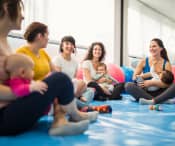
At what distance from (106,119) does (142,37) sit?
5.58 m

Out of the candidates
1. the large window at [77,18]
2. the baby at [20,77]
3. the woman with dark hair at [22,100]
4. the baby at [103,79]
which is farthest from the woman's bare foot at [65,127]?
the large window at [77,18]

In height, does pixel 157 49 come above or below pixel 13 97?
above

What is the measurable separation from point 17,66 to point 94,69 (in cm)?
233

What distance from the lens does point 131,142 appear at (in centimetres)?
144

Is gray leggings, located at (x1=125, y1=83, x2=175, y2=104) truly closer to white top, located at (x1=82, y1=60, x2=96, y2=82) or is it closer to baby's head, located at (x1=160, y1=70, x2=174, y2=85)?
baby's head, located at (x1=160, y1=70, x2=174, y2=85)

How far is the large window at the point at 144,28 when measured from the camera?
6.68 meters

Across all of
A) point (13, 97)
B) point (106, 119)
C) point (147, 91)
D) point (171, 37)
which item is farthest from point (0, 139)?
point (171, 37)

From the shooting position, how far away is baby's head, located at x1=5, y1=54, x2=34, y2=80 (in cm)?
142

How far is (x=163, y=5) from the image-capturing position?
796cm

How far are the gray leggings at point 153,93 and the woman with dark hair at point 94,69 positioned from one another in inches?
14.8

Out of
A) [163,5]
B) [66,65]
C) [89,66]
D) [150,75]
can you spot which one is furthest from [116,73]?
[163,5]

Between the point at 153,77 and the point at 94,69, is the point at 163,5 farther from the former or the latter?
the point at 153,77

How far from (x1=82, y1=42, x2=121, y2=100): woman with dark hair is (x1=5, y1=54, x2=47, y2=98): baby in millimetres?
2084

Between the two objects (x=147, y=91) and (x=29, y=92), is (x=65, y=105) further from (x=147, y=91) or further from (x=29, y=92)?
(x=147, y=91)
